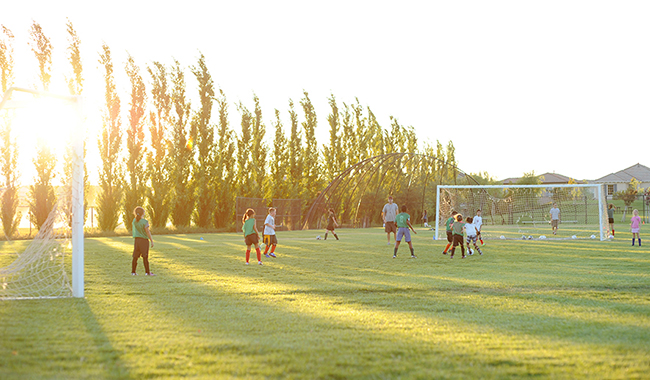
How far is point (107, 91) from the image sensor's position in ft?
109

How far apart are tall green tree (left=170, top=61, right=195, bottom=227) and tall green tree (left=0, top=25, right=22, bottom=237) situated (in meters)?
9.08

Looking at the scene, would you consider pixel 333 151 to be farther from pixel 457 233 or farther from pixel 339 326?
pixel 339 326

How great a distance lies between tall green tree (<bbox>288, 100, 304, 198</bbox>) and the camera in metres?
42.6

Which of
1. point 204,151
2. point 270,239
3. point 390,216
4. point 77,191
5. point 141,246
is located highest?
point 204,151

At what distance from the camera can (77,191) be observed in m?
8.68

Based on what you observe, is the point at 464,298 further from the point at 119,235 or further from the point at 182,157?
the point at 182,157

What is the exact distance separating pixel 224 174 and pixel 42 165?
11.7 metres

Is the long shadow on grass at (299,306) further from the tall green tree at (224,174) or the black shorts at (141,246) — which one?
the tall green tree at (224,174)

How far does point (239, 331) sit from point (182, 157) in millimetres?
31332

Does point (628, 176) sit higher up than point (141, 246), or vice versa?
point (628, 176)

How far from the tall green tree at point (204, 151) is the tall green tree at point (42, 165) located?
359 inches

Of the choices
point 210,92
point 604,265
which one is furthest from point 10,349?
point 210,92

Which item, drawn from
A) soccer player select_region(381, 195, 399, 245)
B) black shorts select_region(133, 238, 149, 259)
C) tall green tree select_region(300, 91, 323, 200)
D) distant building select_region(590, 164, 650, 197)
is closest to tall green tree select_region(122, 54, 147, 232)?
tall green tree select_region(300, 91, 323, 200)

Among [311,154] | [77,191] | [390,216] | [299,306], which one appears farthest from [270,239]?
[311,154]
